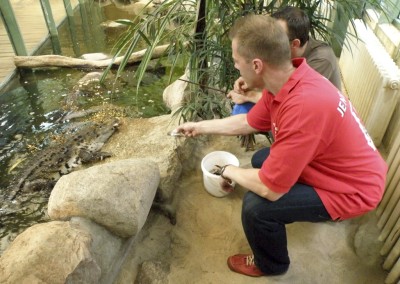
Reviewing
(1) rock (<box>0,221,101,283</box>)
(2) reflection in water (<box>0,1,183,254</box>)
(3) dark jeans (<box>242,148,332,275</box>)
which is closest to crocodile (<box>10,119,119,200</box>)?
(2) reflection in water (<box>0,1,183,254</box>)

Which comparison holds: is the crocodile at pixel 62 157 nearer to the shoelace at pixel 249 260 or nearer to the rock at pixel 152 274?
the rock at pixel 152 274

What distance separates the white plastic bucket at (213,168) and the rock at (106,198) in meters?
0.49

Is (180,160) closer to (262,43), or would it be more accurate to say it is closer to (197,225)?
(197,225)

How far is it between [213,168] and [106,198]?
0.91 meters

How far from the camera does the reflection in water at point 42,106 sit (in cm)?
256

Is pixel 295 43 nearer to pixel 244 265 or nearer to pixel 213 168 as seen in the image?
pixel 213 168

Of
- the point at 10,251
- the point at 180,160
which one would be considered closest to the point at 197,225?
the point at 180,160

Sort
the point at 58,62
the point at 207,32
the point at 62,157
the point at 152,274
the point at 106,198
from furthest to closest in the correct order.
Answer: the point at 58,62 < the point at 62,157 < the point at 207,32 < the point at 152,274 < the point at 106,198

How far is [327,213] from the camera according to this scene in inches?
53.1

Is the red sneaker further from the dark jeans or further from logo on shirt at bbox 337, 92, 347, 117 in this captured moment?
logo on shirt at bbox 337, 92, 347, 117

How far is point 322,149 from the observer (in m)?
1.22

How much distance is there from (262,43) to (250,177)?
1.88ft

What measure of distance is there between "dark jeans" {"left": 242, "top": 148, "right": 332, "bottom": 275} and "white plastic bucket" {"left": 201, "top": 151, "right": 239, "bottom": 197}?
0.57 metres

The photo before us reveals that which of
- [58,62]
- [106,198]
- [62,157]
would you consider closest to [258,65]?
[106,198]
